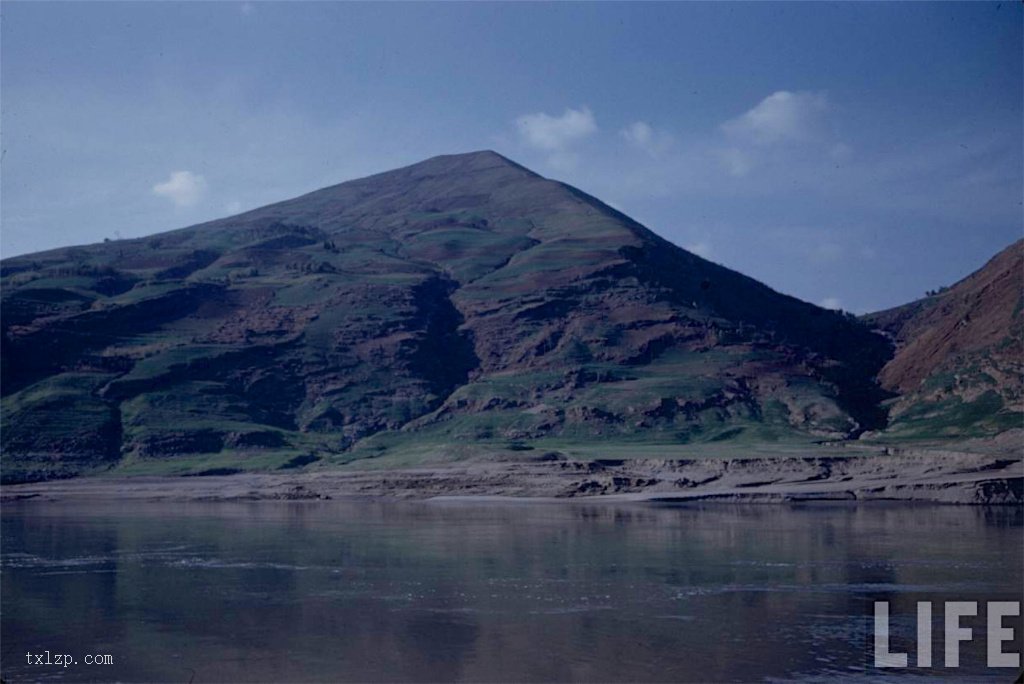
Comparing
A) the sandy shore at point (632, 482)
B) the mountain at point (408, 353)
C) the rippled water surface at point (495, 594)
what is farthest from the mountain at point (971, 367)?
the rippled water surface at point (495, 594)

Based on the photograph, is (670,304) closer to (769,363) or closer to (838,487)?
(769,363)

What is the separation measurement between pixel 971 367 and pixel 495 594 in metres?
67.7

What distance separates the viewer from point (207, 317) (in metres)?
127

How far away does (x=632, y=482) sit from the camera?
227 feet

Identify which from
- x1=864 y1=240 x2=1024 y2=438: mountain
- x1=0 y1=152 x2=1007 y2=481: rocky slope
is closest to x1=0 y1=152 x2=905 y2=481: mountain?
x1=0 y1=152 x2=1007 y2=481: rocky slope

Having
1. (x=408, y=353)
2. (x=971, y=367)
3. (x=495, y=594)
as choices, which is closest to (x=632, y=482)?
(x=971, y=367)

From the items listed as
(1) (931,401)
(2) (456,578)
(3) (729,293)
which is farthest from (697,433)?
(2) (456,578)

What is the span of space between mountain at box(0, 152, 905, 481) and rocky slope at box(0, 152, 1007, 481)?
32 cm

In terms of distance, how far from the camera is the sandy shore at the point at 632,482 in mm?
62031

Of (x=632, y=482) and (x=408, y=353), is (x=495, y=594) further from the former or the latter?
(x=408, y=353)

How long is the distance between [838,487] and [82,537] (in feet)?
140

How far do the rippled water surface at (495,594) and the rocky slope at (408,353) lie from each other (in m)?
35.8

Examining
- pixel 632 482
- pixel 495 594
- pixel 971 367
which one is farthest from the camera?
pixel 971 367

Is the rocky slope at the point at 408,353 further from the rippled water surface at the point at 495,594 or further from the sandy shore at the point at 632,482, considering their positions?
the rippled water surface at the point at 495,594
